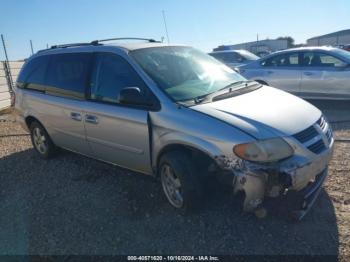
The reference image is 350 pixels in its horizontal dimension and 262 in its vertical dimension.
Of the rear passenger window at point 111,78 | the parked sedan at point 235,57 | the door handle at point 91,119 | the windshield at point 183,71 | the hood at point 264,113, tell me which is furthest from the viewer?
the parked sedan at point 235,57

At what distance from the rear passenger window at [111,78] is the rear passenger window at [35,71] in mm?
1448

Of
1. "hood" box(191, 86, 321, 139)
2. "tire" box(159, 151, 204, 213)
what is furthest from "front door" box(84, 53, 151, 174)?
"hood" box(191, 86, 321, 139)

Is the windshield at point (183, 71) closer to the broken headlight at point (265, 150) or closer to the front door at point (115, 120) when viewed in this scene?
the front door at point (115, 120)

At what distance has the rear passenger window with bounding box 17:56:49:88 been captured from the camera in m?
5.53

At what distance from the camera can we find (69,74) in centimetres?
496

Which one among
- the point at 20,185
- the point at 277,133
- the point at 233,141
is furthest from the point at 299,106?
the point at 20,185

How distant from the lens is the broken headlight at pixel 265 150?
305 cm

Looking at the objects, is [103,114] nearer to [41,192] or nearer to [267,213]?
[41,192]

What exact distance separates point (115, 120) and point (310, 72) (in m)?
5.69

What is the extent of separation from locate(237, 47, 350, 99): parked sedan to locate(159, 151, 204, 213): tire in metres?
5.63

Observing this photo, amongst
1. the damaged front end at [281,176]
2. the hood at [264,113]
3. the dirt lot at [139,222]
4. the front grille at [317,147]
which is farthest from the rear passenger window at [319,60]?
the damaged front end at [281,176]

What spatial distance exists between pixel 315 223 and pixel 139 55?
2.62 metres

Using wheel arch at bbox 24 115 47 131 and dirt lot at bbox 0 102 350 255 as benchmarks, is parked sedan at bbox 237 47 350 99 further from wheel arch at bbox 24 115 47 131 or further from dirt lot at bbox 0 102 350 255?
wheel arch at bbox 24 115 47 131

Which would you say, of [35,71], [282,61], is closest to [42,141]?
[35,71]
